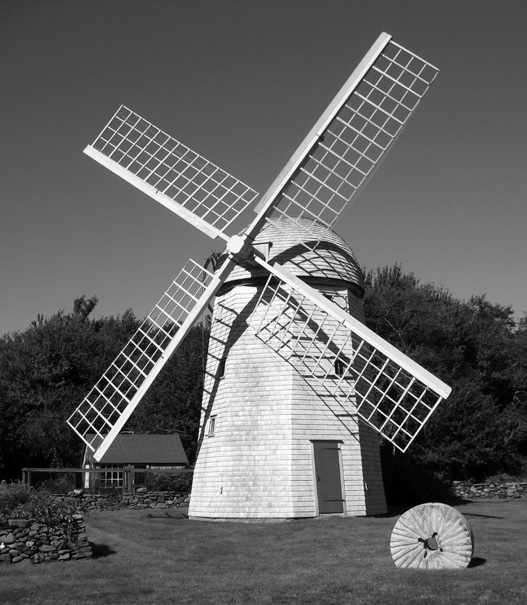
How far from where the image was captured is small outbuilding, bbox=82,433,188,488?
98.7 ft

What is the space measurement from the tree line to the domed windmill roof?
10827mm

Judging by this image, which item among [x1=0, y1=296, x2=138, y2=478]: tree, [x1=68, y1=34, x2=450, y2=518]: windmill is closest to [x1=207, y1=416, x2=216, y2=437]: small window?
[x1=68, y1=34, x2=450, y2=518]: windmill

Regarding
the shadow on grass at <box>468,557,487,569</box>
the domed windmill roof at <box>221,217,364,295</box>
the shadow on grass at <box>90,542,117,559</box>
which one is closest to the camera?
the shadow on grass at <box>468,557,487,569</box>

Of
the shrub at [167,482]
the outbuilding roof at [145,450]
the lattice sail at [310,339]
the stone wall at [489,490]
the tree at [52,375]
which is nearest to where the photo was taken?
the lattice sail at [310,339]

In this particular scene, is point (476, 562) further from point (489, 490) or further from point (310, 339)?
point (489, 490)

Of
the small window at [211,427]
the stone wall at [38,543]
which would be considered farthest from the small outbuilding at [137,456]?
the stone wall at [38,543]

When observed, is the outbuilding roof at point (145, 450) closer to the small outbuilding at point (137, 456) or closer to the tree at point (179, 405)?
the small outbuilding at point (137, 456)

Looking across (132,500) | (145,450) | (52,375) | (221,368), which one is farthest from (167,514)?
(52,375)

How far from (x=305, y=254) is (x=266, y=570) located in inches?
370

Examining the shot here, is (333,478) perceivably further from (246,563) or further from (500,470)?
(500,470)

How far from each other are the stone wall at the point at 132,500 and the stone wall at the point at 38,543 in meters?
10.8

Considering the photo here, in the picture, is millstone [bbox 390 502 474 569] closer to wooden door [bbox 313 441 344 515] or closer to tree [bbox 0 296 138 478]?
wooden door [bbox 313 441 344 515]

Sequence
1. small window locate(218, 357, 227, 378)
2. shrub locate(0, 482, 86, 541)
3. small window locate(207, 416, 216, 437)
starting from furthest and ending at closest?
small window locate(218, 357, 227, 378), small window locate(207, 416, 216, 437), shrub locate(0, 482, 86, 541)

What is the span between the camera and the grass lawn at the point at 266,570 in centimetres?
908
